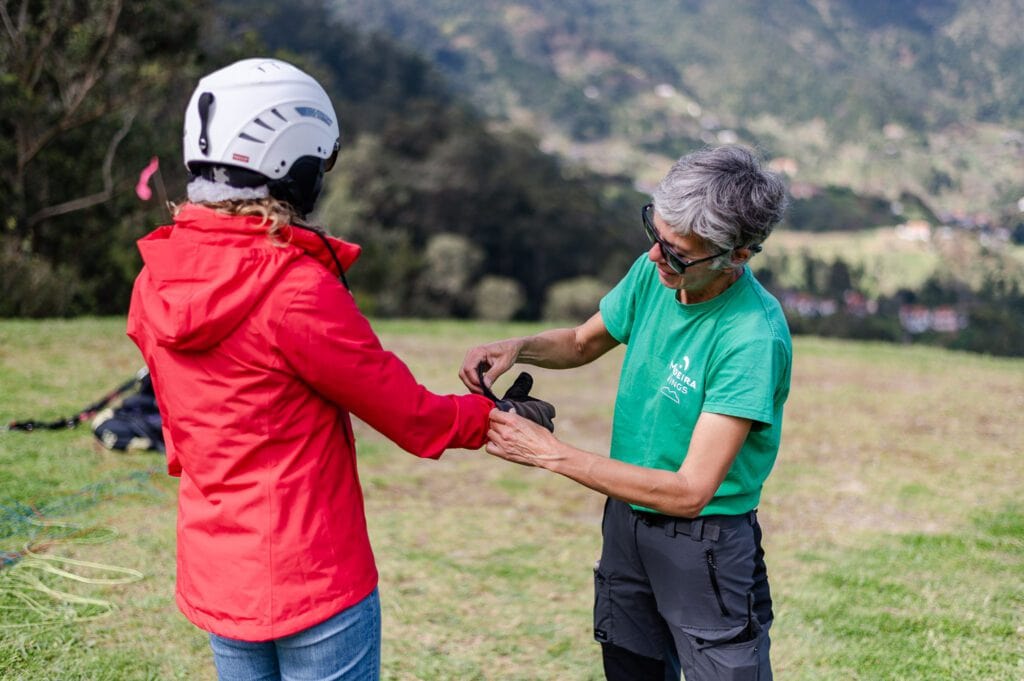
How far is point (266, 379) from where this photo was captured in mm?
1750

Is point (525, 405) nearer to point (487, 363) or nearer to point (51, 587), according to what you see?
point (487, 363)

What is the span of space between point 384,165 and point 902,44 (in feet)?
326

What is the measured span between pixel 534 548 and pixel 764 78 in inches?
4687

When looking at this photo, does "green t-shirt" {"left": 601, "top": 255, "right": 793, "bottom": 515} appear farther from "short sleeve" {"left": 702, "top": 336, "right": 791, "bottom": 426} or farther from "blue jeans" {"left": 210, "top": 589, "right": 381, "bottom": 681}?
"blue jeans" {"left": 210, "top": 589, "right": 381, "bottom": 681}

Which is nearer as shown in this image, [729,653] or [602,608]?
[729,653]

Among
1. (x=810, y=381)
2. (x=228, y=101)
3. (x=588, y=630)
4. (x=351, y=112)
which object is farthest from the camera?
(x=351, y=112)

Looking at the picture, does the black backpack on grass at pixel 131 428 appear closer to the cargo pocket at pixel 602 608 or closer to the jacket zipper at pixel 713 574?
the cargo pocket at pixel 602 608

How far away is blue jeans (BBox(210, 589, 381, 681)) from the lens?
1.89 metres

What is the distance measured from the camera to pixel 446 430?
197 centimetres

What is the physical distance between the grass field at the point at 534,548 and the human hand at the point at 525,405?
1984 mm

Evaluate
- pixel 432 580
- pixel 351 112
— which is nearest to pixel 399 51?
pixel 351 112

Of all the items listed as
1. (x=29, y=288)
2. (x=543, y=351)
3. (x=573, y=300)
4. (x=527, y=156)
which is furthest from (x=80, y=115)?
(x=527, y=156)

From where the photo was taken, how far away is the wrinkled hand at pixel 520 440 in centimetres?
213

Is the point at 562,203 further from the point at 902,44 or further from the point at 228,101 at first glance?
the point at 902,44
